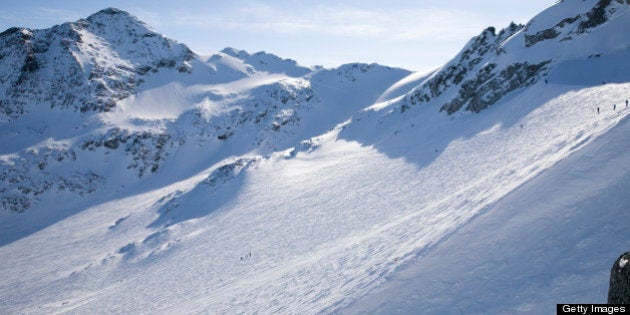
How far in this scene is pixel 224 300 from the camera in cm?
1284

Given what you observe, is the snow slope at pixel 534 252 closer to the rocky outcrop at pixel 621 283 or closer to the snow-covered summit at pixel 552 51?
the rocky outcrop at pixel 621 283

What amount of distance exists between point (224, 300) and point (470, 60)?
37617 millimetres

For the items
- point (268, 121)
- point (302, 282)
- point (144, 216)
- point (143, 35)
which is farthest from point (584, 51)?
point (143, 35)

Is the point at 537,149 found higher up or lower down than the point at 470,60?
lower down

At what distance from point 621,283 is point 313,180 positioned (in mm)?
26902

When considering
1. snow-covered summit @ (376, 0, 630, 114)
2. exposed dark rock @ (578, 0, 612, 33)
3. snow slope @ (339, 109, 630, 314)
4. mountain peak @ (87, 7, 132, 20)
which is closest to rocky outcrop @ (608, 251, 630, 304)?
snow slope @ (339, 109, 630, 314)

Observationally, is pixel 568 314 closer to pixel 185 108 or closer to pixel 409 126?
pixel 409 126

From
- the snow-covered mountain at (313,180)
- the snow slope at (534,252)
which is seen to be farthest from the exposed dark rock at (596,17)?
the snow slope at (534,252)

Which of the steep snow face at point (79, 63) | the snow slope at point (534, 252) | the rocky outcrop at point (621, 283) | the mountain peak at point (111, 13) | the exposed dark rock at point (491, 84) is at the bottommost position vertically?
the snow slope at point (534, 252)

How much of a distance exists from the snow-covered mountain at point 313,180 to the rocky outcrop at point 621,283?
1.91 m

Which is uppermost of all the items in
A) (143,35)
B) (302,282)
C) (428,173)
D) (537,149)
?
(143,35)

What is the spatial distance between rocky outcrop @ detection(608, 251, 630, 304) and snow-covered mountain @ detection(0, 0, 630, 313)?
1.91 m

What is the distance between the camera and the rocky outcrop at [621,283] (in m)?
3.84

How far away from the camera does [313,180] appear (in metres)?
30.6
